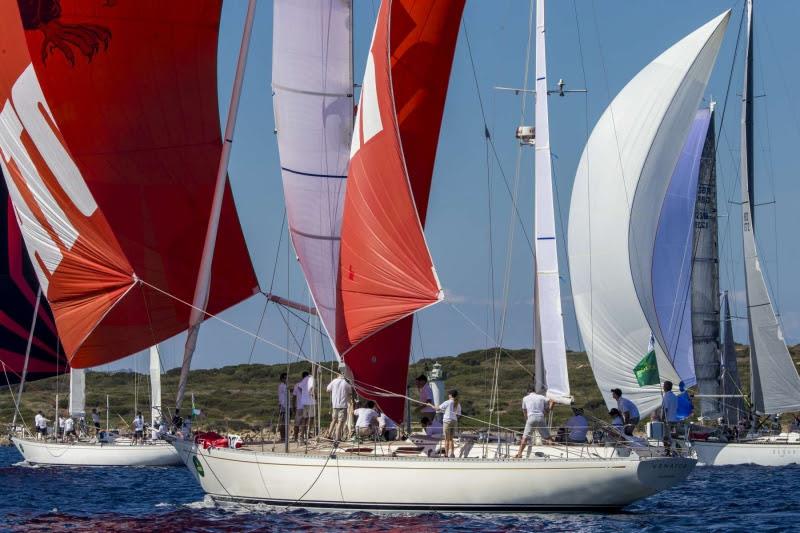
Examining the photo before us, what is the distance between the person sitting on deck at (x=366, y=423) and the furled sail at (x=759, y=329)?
24108 millimetres

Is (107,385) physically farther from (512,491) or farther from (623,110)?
(512,491)

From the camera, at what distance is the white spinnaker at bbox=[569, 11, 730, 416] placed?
1699 inches

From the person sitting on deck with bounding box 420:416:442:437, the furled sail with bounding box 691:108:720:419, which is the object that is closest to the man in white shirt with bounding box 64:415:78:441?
the furled sail with bounding box 691:108:720:419

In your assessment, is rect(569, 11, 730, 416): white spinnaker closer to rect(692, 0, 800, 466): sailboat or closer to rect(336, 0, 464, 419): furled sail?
rect(692, 0, 800, 466): sailboat

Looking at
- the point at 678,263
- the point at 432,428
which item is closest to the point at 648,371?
the point at 432,428

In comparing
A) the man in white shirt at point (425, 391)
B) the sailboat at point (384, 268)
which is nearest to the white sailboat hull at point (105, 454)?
the sailboat at point (384, 268)

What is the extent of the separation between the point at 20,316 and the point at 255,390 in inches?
1361

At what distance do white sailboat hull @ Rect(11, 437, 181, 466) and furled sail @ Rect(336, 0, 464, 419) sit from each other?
67.9ft

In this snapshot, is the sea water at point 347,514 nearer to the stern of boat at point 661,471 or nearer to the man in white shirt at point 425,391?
the stern of boat at point 661,471

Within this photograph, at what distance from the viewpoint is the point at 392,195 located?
91.1ft

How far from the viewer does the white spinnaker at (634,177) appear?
43.2m

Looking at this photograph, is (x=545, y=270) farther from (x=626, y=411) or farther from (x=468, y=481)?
(x=468, y=481)

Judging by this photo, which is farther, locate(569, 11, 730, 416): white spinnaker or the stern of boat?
locate(569, 11, 730, 416): white spinnaker

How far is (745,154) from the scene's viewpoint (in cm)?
5056
